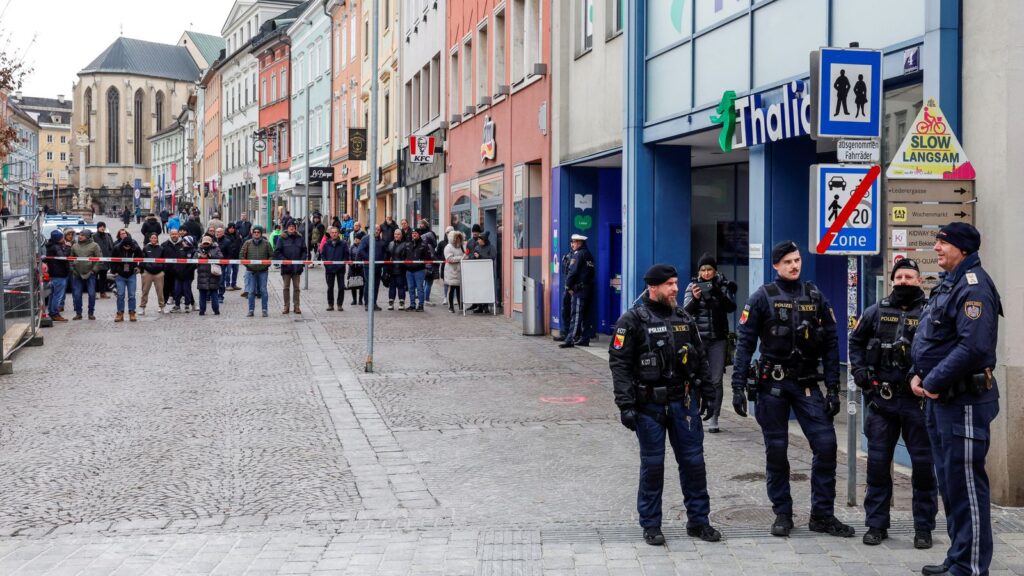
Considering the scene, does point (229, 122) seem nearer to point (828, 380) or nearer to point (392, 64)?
point (392, 64)

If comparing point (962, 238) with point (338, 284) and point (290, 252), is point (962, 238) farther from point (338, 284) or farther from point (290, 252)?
point (338, 284)

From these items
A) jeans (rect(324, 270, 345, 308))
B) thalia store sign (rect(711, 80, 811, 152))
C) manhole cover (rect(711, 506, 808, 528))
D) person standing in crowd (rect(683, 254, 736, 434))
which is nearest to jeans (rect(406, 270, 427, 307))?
jeans (rect(324, 270, 345, 308))

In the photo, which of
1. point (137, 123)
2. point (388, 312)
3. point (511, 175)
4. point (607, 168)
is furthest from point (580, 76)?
point (137, 123)

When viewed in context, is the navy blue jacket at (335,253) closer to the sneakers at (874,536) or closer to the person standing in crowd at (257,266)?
the person standing in crowd at (257,266)

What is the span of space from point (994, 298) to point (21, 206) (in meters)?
93.0

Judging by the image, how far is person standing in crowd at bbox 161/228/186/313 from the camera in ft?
80.4

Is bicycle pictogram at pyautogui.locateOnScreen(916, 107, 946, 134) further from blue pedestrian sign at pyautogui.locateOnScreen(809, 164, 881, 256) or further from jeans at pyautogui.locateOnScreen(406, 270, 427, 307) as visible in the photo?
jeans at pyautogui.locateOnScreen(406, 270, 427, 307)

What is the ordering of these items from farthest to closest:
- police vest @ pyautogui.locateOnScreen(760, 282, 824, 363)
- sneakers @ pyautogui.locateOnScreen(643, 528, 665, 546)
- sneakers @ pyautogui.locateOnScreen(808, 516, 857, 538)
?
1. police vest @ pyautogui.locateOnScreen(760, 282, 824, 363)
2. sneakers @ pyautogui.locateOnScreen(808, 516, 857, 538)
3. sneakers @ pyautogui.locateOnScreen(643, 528, 665, 546)

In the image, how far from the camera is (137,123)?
5069 inches

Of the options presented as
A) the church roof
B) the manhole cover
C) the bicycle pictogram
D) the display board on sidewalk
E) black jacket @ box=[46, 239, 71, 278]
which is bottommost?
the manhole cover

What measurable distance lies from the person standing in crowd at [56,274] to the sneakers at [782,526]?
18.8 m

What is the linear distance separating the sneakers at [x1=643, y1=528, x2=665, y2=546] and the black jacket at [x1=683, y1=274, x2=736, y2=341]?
414 centimetres

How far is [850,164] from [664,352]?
73.7 inches

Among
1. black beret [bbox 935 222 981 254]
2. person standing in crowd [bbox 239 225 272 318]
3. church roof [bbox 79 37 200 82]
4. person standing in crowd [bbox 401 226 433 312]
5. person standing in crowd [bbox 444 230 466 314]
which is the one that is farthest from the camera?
church roof [bbox 79 37 200 82]
